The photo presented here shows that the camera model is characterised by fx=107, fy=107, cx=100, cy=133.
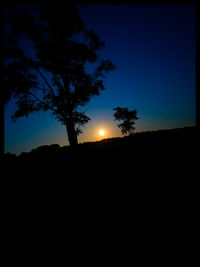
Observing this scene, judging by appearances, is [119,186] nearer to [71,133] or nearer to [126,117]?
[71,133]

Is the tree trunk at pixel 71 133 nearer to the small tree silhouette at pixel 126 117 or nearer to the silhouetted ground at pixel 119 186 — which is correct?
the silhouetted ground at pixel 119 186

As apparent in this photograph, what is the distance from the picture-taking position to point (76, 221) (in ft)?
6.55

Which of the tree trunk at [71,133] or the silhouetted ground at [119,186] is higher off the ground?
the tree trunk at [71,133]

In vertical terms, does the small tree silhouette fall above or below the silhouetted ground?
above

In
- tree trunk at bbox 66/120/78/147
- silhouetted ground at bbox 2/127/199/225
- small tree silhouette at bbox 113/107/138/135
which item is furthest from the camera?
small tree silhouette at bbox 113/107/138/135

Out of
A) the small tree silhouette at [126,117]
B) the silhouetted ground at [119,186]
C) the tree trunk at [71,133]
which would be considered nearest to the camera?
the silhouetted ground at [119,186]

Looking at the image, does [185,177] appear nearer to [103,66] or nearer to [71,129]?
[71,129]

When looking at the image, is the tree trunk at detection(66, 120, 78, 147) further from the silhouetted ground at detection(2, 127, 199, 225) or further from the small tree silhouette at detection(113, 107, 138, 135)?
the small tree silhouette at detection(113, 107, 138, 135)

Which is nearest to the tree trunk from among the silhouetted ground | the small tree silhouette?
the silhouetted ground

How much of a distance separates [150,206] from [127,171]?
1.16 m

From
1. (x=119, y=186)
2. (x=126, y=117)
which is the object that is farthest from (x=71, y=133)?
(x=126, y=117)

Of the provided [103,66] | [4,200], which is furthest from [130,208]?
[103,66]

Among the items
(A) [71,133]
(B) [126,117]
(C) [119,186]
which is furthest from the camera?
(B) [126,117]

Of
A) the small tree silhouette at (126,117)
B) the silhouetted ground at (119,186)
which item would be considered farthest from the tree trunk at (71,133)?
the small tree silhouette at (126,117)
